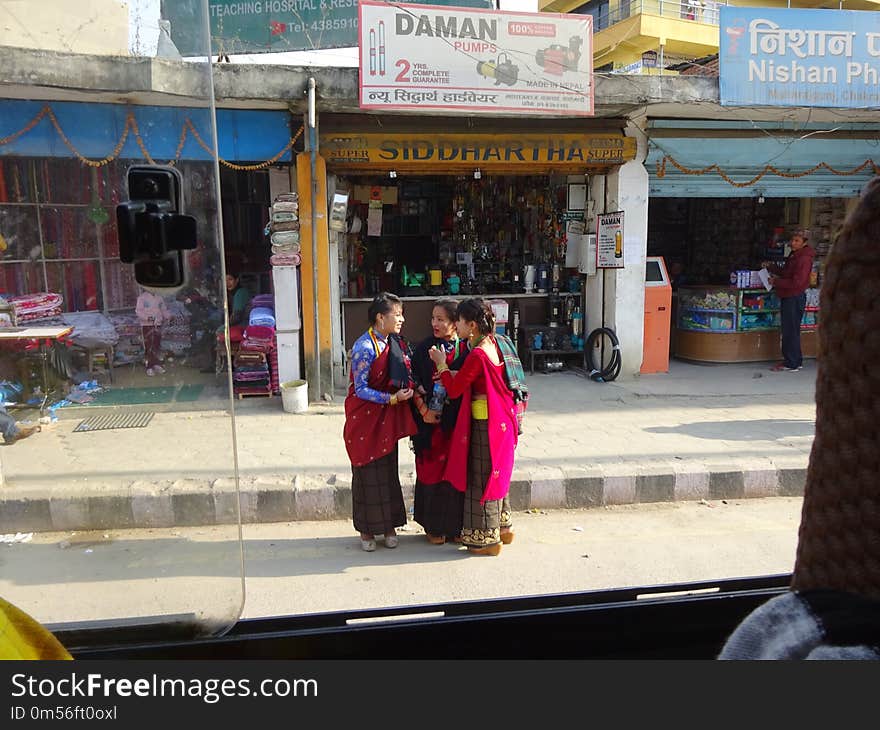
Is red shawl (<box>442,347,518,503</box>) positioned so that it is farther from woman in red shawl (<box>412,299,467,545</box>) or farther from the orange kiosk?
the orange kiosk

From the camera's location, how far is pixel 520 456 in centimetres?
571

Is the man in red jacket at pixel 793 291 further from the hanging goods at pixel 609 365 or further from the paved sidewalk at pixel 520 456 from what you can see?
the hanging goods at pixel 609 365

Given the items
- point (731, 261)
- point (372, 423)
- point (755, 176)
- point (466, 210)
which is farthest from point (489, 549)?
point (731, 261)

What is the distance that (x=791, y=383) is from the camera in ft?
28.1

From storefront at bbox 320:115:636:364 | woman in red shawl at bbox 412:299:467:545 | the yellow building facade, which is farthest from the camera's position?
the yellow building facade

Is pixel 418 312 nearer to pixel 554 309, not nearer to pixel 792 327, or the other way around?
pixel 554 309

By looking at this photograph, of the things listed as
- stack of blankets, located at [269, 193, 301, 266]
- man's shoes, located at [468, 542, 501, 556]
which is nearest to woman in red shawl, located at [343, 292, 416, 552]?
man's shoes, located at [468, 542, 501, 556]

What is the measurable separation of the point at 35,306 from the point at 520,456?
13.3ft

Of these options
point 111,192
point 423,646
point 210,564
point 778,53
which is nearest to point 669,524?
point 423,646

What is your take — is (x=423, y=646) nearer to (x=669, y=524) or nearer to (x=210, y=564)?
(x=210, y=564)

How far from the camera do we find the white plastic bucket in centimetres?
714

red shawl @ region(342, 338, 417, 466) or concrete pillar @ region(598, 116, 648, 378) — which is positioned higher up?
concrete pillar @ region(598, 116, 648, 378)

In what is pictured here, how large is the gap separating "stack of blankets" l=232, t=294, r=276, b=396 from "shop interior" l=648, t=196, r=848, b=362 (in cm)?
601

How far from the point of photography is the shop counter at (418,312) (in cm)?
874
